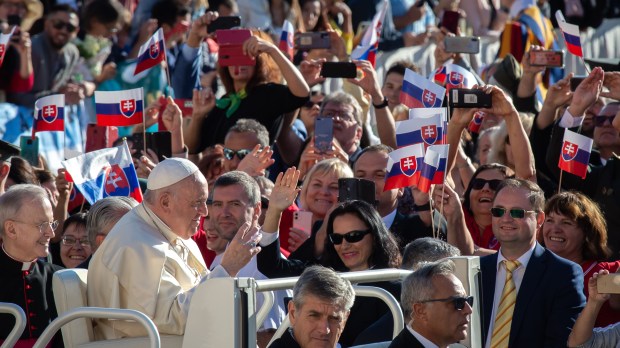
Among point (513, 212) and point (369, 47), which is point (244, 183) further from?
point (369, 47)

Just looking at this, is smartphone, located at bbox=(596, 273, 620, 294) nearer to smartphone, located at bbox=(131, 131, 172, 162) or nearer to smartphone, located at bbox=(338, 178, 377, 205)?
smartphone, located at bbox=(338, 178, 377, 205)

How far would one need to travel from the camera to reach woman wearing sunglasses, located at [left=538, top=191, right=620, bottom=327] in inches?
331

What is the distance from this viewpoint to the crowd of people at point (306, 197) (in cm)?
699

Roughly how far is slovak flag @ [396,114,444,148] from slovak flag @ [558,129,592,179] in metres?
0.86

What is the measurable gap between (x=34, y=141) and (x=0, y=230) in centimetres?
352

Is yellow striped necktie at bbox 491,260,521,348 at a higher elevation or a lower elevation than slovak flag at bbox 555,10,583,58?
lower

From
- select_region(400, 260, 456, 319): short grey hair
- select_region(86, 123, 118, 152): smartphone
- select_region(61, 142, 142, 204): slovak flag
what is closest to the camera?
select_region(400, 260, 456, 319): short grey hair

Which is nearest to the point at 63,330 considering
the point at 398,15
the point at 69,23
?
the point at 69,23

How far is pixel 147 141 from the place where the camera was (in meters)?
10.8

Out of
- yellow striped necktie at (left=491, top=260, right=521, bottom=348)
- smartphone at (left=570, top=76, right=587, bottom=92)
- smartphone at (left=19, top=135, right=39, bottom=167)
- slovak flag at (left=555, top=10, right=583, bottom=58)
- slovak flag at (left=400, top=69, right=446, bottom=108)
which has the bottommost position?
yellow striped necktie at (left=491, top=260, right=521, bottom=348)

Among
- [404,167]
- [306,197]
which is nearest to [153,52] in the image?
[306,197]

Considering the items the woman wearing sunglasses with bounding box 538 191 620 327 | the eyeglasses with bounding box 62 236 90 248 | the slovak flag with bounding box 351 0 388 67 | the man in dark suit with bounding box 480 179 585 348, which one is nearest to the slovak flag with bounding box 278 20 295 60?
the slovak flag with bounding box 351 0 388 67

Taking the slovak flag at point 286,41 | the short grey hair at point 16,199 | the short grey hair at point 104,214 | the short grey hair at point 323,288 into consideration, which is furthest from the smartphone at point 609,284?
the slovak flag at point 286,41

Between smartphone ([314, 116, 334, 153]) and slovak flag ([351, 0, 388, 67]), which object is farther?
slovak flag ([351, 0, 388, 67])
